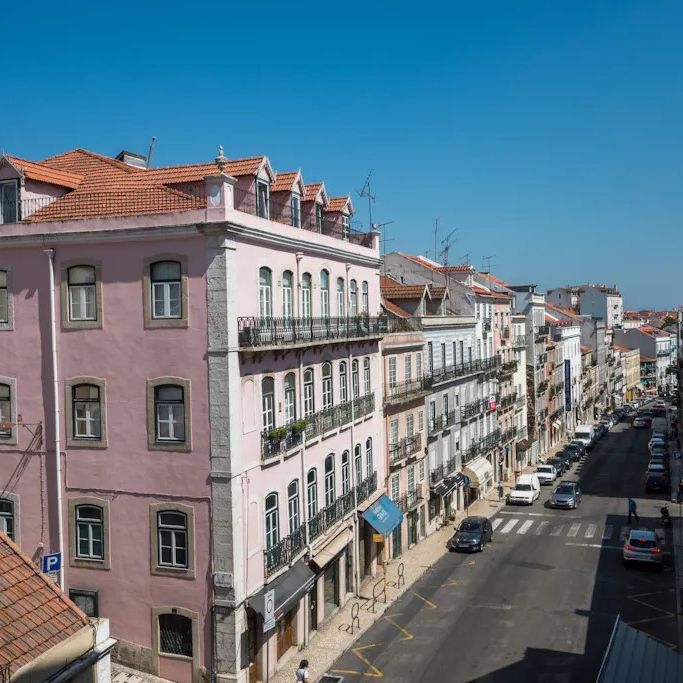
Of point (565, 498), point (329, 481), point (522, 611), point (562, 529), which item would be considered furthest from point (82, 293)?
point (565, 498)

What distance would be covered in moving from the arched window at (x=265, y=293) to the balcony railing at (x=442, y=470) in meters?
22.2

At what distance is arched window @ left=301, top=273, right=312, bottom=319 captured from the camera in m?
28.5

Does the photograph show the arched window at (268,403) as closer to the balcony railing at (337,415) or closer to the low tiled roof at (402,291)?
the balcony railing at (337,415)

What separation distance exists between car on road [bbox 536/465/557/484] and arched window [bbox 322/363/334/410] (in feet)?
117

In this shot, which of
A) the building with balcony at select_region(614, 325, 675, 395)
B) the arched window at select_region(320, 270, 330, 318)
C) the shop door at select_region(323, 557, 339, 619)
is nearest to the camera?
the arched window at select_region(320, 270, 330, 318)

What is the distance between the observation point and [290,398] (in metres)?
27.4

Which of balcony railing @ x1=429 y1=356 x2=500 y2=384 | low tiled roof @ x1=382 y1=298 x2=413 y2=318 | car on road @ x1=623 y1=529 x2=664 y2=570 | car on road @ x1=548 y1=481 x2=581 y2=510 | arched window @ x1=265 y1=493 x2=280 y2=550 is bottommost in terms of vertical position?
car on road @ x1=548 y1=481 x2=581 y2=510

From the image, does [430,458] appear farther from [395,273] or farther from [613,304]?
[613,304]

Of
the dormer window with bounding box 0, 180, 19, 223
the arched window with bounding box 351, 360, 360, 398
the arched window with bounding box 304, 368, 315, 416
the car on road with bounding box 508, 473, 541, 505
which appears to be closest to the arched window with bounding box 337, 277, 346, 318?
the arched window with bounding box 351, 360, 360, 398

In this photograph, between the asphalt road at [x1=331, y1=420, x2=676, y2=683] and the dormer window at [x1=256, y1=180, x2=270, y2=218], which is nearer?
the asphalt road at [x1=331, y1=420, x2=676, y2=683]

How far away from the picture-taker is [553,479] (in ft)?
205

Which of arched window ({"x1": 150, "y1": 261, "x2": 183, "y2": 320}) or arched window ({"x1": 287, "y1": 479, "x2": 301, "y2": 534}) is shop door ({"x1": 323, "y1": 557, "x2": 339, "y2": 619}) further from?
arched window ({"x1": 150, "y1": 261, "x2": 183, "y2": 320})

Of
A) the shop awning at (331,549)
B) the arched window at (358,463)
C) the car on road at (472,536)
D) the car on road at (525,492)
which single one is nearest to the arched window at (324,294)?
the arched window at (358,463)

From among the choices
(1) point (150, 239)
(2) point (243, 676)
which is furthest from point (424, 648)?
(1) point (150, 239)
